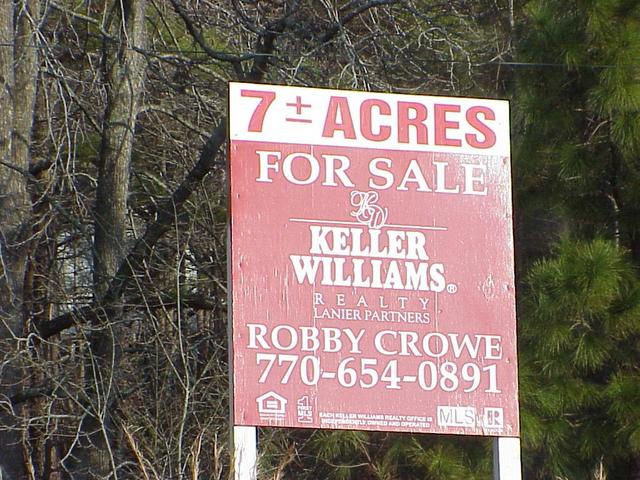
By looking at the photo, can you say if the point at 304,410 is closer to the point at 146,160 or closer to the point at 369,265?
the point at 369,265

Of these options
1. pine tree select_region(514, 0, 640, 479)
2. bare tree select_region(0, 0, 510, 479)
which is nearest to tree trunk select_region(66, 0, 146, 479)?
bare tree select_region(0, 0, 510, 479)

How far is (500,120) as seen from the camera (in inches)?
302

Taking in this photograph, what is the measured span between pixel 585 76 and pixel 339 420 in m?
3.48

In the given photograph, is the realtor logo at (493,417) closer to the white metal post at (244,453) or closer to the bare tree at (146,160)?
the white metal post at (244,453)

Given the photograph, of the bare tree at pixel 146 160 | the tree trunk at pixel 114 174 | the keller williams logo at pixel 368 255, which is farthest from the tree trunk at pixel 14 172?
the keller williams logo at pixel 368 255

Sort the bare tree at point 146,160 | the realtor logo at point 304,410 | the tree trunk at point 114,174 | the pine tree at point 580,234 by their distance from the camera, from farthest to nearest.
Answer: the tree trunk at point 114,174 → the bare tree at point 146,160 → the pine tree at point 580,234 → the realtor logo at point 304,410

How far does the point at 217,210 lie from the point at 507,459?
5505 millimetres

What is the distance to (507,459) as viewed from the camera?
734cm

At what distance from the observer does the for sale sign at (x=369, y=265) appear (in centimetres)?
718

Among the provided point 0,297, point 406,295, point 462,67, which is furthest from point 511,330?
point 0,297

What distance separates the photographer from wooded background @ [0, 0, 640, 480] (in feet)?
28.9

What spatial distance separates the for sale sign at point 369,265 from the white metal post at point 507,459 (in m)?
0.06

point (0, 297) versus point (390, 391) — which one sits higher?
point (0, 297)

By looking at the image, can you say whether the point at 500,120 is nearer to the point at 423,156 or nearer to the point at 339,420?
the point at 423,156
